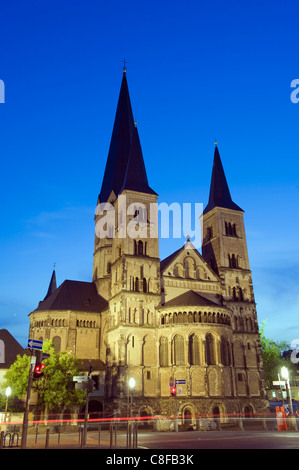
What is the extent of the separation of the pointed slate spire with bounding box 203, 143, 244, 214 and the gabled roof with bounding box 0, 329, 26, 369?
3340 centimetres

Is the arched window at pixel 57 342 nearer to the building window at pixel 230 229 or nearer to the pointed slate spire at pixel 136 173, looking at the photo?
the pointed slate spire at pixel 136 173

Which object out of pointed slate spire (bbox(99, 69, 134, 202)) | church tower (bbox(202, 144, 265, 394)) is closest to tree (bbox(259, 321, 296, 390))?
church tower (bbox(202, 144, 265, 394))

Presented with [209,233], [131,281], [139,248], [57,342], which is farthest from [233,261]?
[57,342]

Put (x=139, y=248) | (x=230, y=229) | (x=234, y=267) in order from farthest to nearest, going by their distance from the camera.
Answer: (x=230, y=229) → (x=234, y=267) → (x=139, y=248)

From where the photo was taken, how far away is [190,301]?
46406 mm

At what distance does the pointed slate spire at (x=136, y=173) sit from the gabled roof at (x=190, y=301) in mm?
14616

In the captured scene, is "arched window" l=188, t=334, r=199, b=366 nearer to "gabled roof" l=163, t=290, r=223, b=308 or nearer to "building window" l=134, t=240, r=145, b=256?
"gabled roof" l=163, t=290, r=223, b=308

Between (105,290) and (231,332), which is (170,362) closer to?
(231,332)

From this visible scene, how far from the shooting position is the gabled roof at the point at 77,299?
182 feet

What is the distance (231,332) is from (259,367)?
24.6ft

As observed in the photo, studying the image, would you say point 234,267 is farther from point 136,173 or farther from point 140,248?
point 136,173

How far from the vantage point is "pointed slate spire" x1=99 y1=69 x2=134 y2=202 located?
65.7 metres

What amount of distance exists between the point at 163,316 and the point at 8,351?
74.2 feet

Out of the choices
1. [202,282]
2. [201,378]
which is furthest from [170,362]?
[202,282]
